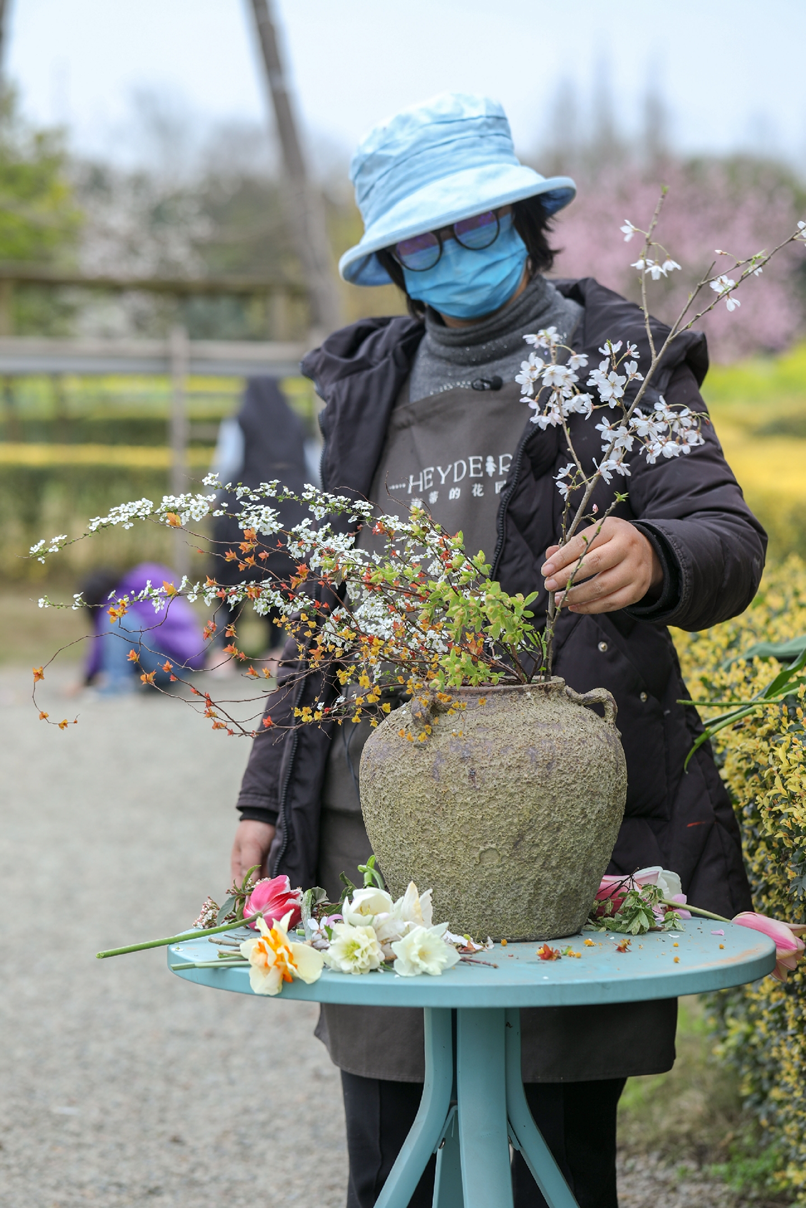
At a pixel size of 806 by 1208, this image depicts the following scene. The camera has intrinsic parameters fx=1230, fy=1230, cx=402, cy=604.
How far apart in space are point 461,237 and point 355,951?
119 centimetres

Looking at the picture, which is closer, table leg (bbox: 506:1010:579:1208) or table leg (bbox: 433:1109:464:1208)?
table leg (bbox: 506:1010:579:1208)

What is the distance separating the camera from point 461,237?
1995 mm

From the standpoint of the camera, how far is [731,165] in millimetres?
19500

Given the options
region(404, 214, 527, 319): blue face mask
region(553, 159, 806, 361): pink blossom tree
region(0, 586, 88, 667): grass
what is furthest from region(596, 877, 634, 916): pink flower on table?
region(553, 159, 806, 361): pink blossom tree

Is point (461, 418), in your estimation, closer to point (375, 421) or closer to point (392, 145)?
point (375, 421)

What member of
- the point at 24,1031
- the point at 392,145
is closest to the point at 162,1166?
the point at 24,1031

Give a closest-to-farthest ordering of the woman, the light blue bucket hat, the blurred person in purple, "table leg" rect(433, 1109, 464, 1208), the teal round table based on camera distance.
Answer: the teal round table < "table leg" rect(433, 1109, 464, 1208) < the woman < the light blue bucket hat < the blurred person in purple

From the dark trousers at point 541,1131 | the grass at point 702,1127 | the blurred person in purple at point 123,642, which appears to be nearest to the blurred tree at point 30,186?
the blurred person in purple at point 123,642

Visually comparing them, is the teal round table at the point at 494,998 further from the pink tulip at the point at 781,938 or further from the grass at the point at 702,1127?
the grass at the point at 702,1127

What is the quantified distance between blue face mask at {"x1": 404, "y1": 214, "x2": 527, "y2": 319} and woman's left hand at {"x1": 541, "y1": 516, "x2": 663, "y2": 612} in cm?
69

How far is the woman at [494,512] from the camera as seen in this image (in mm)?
1815

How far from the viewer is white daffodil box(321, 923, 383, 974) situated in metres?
1.30

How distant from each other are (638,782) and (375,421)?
2.50 ft

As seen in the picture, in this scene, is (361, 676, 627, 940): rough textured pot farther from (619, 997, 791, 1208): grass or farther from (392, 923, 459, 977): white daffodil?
(619, 997, 791, 1208): grass
